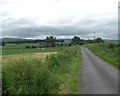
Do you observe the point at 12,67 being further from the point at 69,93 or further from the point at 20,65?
the point at 69,93

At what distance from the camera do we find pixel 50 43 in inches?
5502

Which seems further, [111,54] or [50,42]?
[50,42]

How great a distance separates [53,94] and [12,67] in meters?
1.92

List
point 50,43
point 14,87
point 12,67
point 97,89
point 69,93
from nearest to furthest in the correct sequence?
point 14,87 < point 12,67 < point 69,93 < point 97,89 < point 50,43

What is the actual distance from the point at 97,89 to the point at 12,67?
14.2 feet

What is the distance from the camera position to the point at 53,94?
478 inches

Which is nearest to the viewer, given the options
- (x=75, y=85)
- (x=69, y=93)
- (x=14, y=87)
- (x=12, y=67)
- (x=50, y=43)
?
(x=14, y=87)

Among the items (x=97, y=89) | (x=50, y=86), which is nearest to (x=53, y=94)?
(x=50, y=86)

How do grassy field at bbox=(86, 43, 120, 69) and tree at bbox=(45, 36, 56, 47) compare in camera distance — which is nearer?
grassy field at bbox=(86, 43, 120, 69)

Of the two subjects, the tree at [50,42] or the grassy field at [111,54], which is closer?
the grassy field at [111,54]

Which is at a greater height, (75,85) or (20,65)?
(20,65)

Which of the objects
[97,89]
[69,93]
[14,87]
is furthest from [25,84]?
[97,89]

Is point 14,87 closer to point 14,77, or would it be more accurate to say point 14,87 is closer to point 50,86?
point 14,77

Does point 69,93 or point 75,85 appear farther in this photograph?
point 75,85
